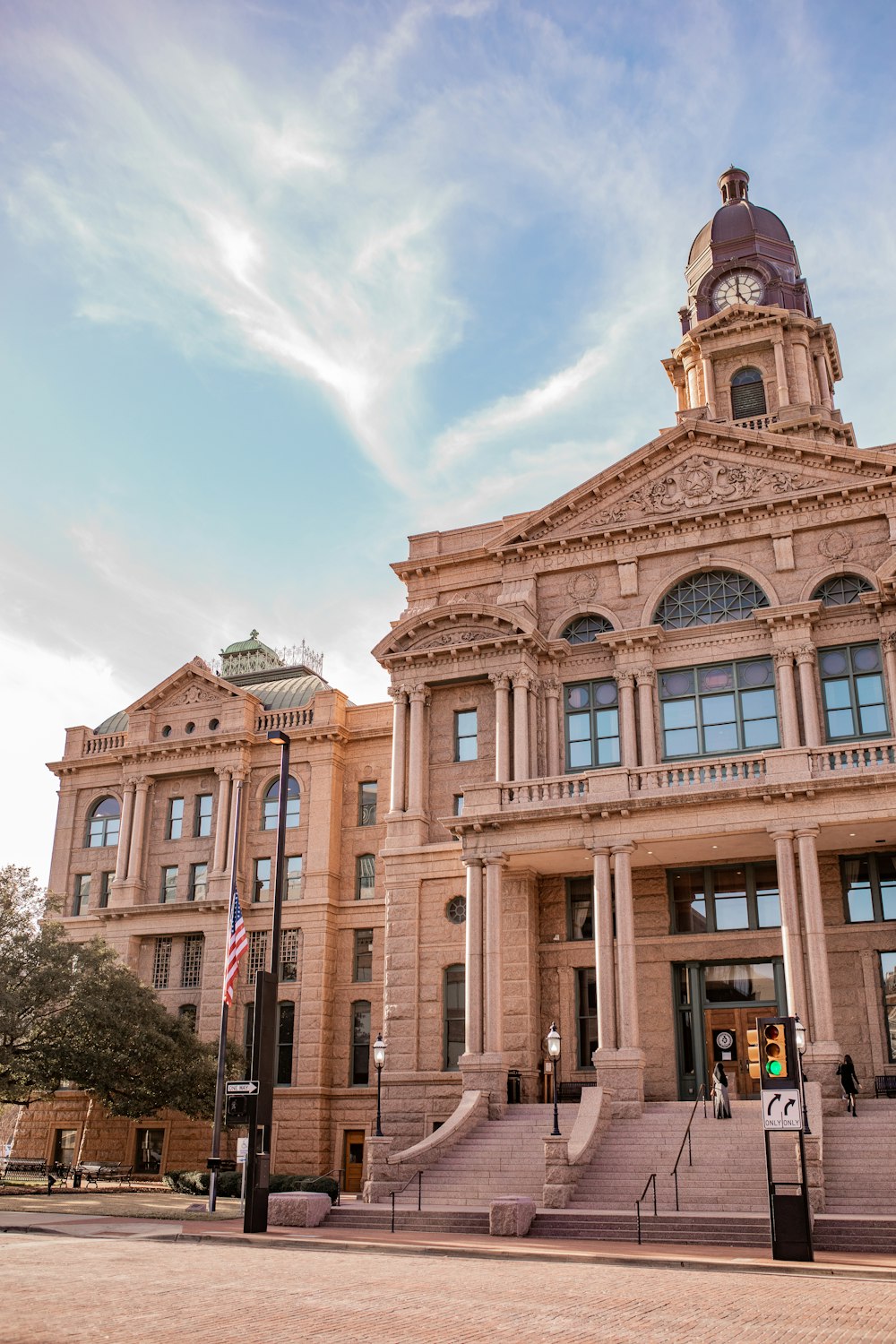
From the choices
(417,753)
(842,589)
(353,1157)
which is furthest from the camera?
(353,1157)

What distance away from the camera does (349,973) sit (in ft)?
151

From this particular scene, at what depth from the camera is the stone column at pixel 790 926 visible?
29.9m

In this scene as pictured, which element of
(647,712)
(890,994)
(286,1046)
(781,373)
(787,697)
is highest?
(781,373)

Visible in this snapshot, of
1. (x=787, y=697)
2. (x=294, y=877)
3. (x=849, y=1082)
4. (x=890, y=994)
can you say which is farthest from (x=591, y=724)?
(x=294, y=877)

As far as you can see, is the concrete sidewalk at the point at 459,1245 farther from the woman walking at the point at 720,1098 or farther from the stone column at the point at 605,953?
the stone column at the point at 605,953

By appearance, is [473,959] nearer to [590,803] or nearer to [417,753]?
[590,803]

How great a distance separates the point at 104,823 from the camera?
52969 millimetres

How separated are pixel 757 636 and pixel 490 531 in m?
10.3

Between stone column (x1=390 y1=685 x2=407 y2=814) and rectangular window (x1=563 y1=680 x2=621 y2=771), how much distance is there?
5.26 m

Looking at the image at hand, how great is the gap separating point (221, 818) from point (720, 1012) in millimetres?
22346

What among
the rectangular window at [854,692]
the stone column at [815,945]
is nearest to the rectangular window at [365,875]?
the rectangular window at [854,692]

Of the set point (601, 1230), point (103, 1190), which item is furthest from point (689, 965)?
point (103, 1190)

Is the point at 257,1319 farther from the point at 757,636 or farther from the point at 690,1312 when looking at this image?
the point at 757,636

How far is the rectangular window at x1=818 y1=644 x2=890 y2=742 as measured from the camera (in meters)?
35.7
